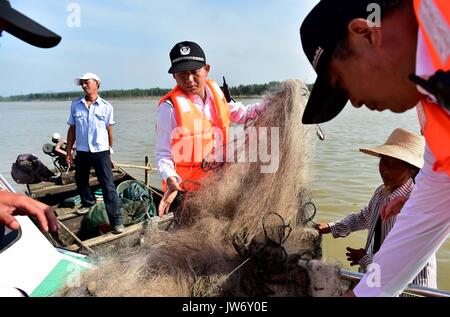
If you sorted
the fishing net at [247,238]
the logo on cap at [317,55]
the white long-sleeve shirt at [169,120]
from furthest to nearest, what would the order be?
the white long-sleeve shirt at [169,120]
the fishing net at [247,238]
the logo on cap at [317,55]

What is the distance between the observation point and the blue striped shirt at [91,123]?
6.39 metres

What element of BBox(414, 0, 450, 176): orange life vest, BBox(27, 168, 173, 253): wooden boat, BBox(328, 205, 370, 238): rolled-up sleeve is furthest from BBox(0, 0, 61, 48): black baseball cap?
BBox(27, 168, 173, 253): wooden boat

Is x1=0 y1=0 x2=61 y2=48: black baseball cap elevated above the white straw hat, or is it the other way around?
x1=0 y1=0 x2=61 y2=48: black baseball cap

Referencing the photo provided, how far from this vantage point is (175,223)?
2906 mm

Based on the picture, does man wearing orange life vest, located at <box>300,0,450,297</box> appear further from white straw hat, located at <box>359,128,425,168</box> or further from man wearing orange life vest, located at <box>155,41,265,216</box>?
man wearing orange life vest, located at <box>155,41,265,216</box>

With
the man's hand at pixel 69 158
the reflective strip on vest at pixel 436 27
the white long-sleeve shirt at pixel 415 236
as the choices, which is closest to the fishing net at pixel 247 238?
the white long-sleeve shirt at pixel 415 236

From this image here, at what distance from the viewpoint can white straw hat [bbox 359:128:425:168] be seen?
2.68m

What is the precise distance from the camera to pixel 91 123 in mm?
6465

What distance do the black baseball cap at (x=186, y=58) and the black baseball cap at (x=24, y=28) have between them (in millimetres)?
1888

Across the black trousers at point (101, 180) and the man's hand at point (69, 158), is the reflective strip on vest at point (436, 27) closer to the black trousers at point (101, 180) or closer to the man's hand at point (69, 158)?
the black trousers at point (101, 180)

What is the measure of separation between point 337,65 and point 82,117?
235 inches
